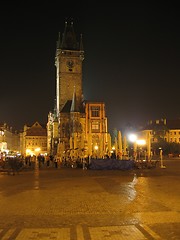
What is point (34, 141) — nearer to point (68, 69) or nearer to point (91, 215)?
point (68, 69)

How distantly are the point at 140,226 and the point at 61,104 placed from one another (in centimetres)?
7179

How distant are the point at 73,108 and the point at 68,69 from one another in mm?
12231

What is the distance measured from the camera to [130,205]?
12.4 metres

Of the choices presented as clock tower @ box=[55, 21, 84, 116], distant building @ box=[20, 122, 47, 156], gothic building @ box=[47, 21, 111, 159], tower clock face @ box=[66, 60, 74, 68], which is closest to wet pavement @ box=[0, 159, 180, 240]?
gothic building @ box=[47, 21, 111, 159]

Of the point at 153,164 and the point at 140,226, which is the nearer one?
the point at 140,226

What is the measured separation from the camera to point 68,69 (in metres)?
82.2

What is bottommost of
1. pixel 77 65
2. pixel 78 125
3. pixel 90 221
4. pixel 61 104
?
pixel 90 221

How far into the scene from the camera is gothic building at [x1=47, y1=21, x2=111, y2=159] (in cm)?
7562

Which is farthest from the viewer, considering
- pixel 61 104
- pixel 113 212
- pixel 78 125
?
pixel 61 104

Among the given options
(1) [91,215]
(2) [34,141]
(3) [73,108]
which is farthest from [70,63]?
(1) [91,215]

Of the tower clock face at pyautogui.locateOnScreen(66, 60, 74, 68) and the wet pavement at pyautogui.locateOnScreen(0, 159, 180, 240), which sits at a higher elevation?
the tower clock face at pyautogui.locateOnScreen(66, 60, 74, 68)

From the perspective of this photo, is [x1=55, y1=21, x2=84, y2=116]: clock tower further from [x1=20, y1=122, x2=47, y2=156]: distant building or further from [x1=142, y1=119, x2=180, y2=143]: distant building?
[x1=20, y1=122, x2=47, y2=156]: distant building

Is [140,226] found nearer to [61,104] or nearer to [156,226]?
[156,226]

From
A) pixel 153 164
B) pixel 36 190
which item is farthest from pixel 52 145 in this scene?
pixel 36 190
